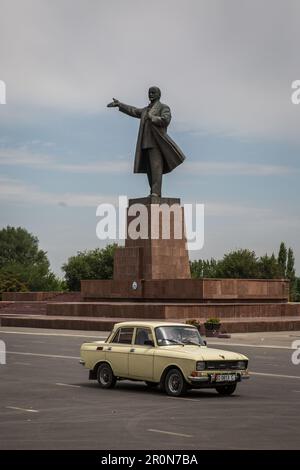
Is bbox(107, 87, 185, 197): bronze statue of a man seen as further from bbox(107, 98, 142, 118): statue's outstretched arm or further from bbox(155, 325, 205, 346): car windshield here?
bbox(155, 325, 205, 346): car windshield

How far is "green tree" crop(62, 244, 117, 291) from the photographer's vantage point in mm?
98250

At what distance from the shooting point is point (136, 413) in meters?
13.4

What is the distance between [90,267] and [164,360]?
83.6 metres

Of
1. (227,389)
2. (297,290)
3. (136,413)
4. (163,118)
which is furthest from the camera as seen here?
(297,290)

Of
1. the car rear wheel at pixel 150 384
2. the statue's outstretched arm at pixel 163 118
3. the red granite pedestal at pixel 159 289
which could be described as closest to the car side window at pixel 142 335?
the car rear wheel at pixel 150 384

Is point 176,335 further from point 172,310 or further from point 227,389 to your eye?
point 172,310

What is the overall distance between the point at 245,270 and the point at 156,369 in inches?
2891

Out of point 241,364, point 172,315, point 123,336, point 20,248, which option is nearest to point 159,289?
point 172,315

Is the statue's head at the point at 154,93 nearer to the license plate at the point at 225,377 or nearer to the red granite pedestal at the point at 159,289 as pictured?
the red granite pedestal at the point at 159,289

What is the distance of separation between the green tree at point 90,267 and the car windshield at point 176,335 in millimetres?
80693

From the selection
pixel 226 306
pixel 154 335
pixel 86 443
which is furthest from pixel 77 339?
pixel 86 443

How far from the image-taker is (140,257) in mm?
46156

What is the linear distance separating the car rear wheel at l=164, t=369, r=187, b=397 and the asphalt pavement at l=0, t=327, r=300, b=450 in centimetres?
16

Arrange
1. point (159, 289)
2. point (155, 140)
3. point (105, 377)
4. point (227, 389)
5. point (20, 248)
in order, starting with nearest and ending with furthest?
point (227, 389) → point (105, 377) → point (159, 289) → point (155, 140) → point (20, 248)
